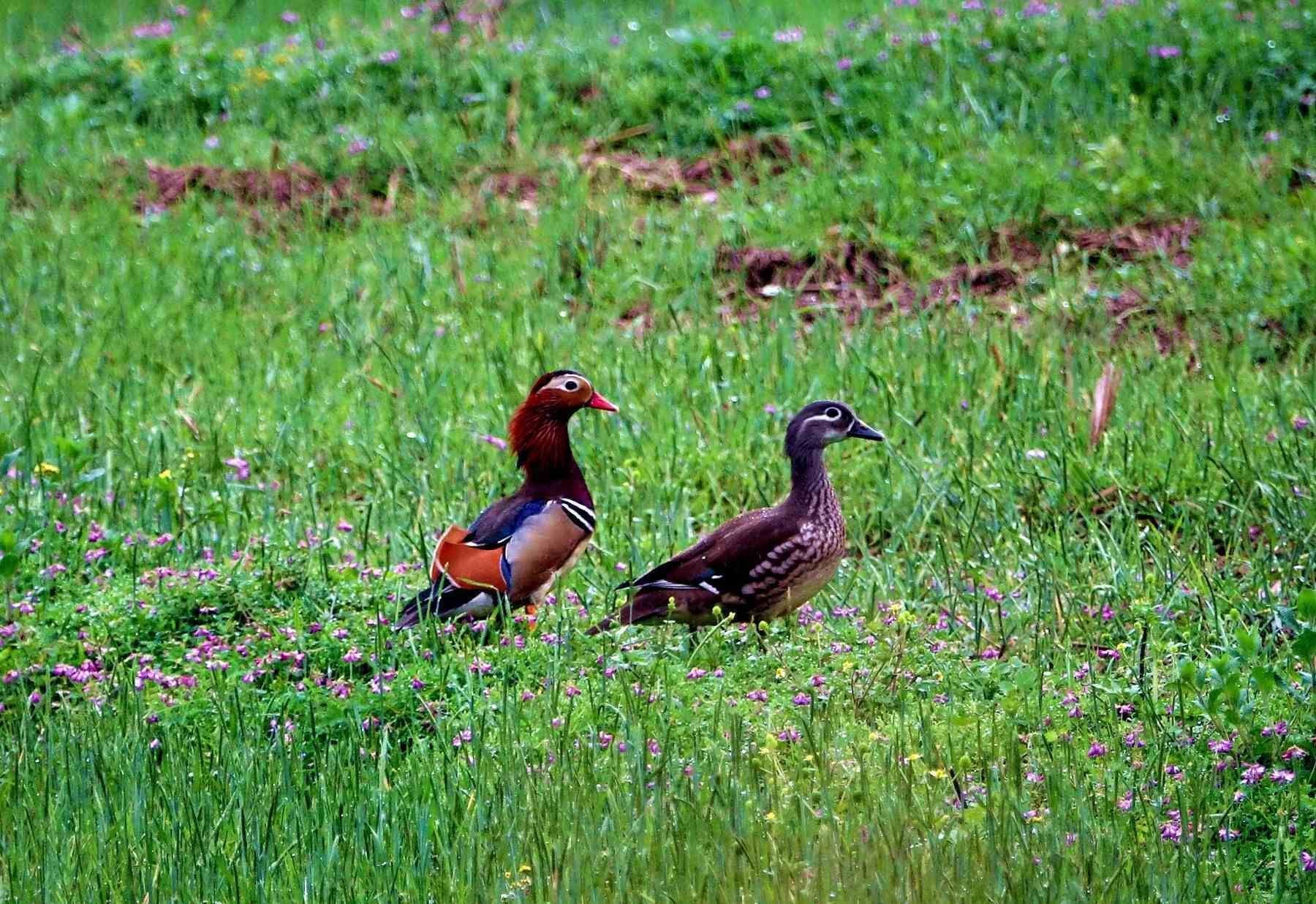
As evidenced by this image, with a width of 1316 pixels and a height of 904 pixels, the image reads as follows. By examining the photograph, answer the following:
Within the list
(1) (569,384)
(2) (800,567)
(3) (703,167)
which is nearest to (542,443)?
(1) (569,384)

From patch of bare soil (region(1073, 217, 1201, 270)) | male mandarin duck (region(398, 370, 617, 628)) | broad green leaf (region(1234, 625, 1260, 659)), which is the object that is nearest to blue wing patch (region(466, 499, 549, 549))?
male mandarin duck (region(398, 370, 617, 628))

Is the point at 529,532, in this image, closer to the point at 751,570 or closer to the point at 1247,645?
the point at 751,570

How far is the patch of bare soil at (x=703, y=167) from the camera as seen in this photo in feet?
37.1

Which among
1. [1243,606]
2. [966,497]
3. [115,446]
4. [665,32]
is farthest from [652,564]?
[665,32]

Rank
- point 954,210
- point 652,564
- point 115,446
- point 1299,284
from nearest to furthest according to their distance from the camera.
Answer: point 652,564 < point 115,446 < point 1299,284 < point 954,210

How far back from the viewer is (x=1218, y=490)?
676cm

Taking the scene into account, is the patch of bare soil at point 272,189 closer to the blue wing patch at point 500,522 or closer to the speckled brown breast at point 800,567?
the blue wing patch at point 500,522

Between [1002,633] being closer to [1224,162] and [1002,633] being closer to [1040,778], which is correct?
[1040,778]

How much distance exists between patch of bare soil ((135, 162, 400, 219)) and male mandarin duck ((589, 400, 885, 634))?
19.9 feet

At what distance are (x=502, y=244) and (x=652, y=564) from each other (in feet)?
15.2

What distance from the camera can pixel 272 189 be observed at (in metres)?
11.5

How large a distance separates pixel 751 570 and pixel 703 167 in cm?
617

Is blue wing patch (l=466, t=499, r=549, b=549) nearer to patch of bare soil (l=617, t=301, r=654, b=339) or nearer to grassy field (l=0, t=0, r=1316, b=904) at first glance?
grassy field (l=0, t=0, r=1316, b=904)

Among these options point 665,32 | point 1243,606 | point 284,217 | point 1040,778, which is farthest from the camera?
point 665,32
